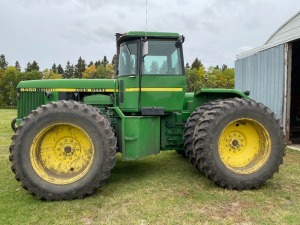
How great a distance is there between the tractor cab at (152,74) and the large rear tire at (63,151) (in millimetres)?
968

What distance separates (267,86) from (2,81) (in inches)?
1806

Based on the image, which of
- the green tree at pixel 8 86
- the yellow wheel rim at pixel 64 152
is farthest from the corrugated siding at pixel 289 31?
the green tree at pixel 8 86

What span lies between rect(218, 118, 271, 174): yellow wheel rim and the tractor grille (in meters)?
3.46

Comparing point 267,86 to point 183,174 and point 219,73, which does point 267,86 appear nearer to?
point 183,174

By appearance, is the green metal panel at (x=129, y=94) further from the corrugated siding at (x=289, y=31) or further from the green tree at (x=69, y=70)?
the green tree at (x=69, y=70)

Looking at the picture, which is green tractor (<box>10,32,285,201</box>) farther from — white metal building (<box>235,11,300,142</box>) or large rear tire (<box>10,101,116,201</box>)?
white metal building (<box>235,11,300,142</box>)

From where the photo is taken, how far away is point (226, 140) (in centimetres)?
548

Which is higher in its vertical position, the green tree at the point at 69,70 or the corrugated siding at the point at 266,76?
the green tree at the point at 69,70

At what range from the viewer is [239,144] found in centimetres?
549

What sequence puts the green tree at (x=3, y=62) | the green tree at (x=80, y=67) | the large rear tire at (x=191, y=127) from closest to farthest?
the large rear tire at (x=191, y=127), the green tree at (x=3, y=62), the green tree at (x=80, y=67)

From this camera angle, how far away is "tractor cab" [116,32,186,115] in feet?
18.1

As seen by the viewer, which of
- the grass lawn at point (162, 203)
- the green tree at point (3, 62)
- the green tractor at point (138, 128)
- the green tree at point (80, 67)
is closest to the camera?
the grass lawn at point (162, 203)

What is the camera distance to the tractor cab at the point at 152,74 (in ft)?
18.1

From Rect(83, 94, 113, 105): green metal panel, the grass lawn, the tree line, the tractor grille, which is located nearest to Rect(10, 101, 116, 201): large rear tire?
the grass lawn
